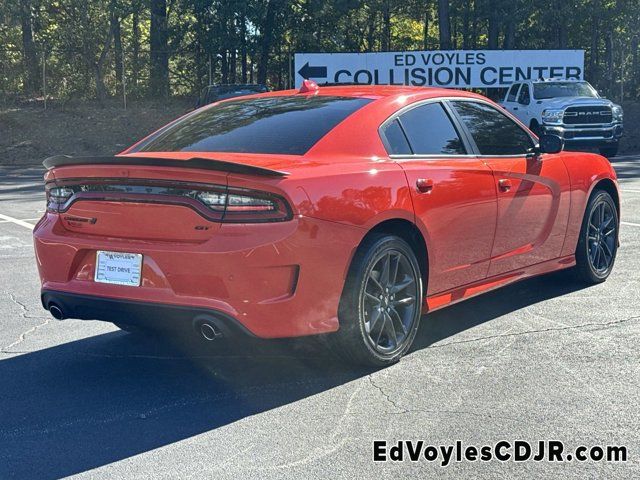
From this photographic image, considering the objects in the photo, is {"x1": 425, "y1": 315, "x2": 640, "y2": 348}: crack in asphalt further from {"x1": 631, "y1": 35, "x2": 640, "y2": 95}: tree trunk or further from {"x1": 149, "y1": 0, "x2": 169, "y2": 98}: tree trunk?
{"x1": 631, "y1": 35, "x2": 640, "y2": 95}: tree trunk

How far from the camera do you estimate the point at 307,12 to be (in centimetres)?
3753

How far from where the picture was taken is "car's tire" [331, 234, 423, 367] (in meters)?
5.15

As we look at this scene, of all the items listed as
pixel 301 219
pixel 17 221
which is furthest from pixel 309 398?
pixel 17 221

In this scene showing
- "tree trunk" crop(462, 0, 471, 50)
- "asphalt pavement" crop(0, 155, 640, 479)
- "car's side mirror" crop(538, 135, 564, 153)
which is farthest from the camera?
"tree trunk" crop(462, 0, 471, 50)

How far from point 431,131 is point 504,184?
0.69 metres

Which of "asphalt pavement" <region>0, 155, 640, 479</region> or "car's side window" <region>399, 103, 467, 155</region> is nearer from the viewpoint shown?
"asphalt pavement" <region>0, 155, 640, 479</region>

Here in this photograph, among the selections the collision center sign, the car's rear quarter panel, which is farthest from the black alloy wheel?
the collision center sign

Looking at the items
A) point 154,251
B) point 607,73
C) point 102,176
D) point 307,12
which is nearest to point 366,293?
point 154,251

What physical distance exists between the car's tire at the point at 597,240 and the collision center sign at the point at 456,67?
24508 mm

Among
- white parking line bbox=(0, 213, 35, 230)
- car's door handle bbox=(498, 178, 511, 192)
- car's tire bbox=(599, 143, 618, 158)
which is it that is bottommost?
car's tire bbox=(599, 143, 618, 158)

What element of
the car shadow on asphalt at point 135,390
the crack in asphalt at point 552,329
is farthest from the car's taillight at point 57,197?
the crack in asphalt at point 552,329

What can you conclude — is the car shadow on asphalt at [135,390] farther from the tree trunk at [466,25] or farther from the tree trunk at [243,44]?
the tree trunk at [466,25]

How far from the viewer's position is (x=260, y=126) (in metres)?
5.73

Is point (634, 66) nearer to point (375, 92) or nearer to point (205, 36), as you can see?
point (205, 36)
